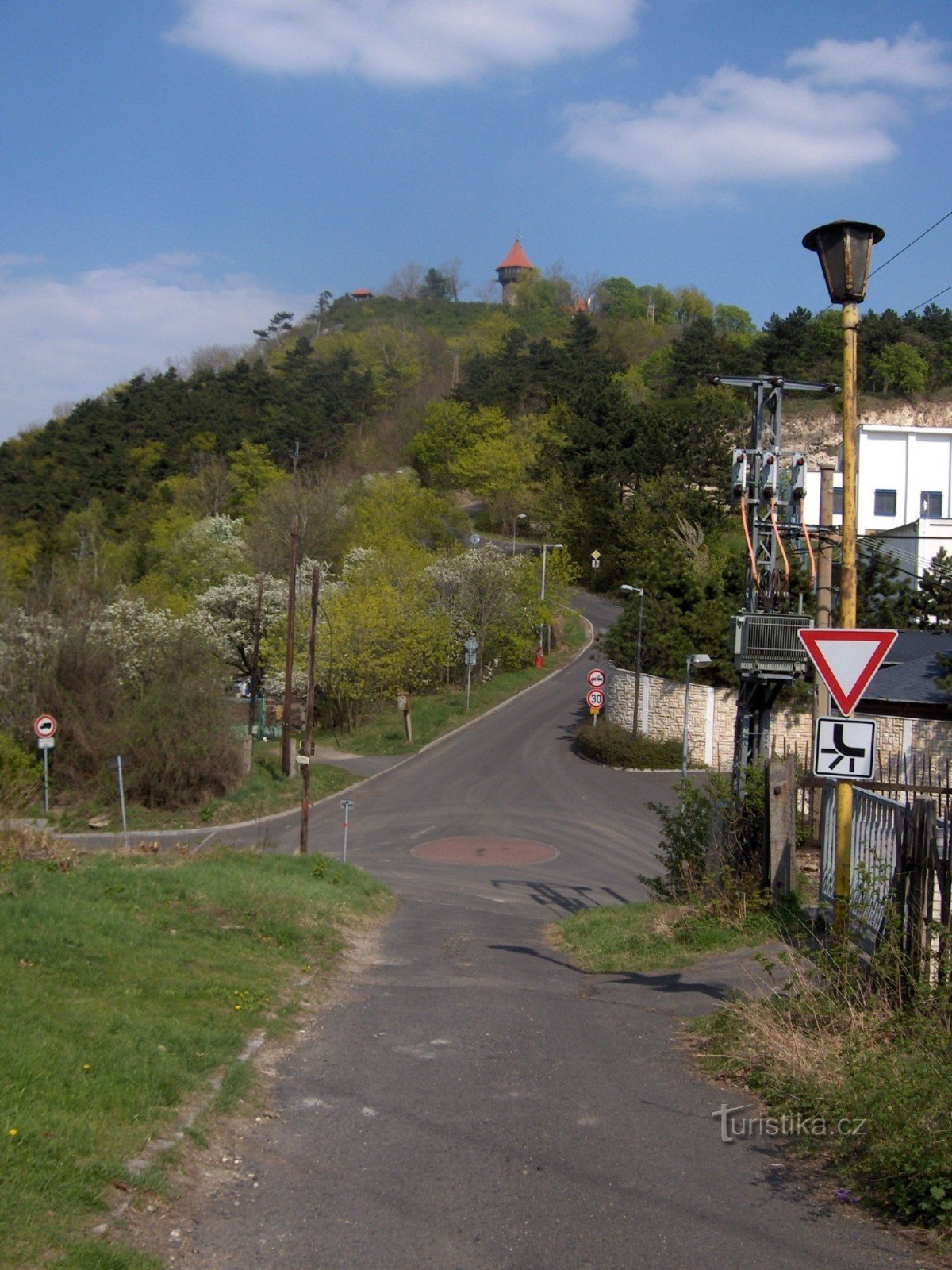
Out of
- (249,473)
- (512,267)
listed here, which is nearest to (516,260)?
(512,267)

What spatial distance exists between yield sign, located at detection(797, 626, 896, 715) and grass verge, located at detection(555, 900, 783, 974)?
128 inches

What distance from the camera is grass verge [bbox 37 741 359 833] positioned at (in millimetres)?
35344

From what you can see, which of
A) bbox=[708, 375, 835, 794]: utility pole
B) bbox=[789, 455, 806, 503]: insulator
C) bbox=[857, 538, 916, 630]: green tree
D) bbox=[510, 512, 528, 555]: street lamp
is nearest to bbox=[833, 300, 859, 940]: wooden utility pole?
bbox=[708, 375, 835, 794]: utility pole

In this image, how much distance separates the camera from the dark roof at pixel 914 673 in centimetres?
3453

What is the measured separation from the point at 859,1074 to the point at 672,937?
5.67 m

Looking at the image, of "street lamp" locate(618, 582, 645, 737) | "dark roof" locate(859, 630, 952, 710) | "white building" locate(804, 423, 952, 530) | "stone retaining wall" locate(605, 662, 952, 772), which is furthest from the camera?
"white building" locate(804, 423, 952, 530)

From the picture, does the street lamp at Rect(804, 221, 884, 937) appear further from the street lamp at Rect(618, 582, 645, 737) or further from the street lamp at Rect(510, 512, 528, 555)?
the street lamp at Rect(510, 512, 528, 555)

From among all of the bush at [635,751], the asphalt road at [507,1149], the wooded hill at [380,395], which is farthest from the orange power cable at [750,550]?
the wooded hill at [380,395]

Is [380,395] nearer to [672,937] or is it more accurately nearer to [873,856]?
[672,937]

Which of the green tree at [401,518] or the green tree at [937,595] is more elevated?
the green tree at [401,518]

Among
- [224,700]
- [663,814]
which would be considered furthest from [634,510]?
[663,814]

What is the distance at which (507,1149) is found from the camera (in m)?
5.48

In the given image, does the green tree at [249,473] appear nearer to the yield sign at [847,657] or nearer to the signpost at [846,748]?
the yield sign at [847,657]

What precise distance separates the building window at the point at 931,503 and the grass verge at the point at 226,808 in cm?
4244
